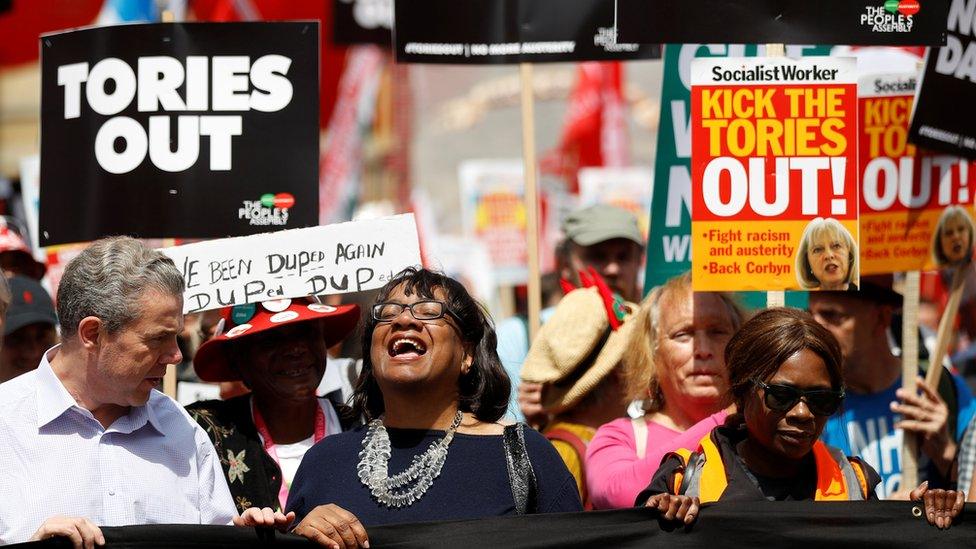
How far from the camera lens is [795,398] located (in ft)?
12.5

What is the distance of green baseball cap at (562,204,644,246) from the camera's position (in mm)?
6730

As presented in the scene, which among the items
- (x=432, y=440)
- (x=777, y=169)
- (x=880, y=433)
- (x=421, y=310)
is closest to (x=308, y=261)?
(x=421, y=310)

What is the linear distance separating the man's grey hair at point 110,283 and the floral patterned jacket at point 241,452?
0.81 meters

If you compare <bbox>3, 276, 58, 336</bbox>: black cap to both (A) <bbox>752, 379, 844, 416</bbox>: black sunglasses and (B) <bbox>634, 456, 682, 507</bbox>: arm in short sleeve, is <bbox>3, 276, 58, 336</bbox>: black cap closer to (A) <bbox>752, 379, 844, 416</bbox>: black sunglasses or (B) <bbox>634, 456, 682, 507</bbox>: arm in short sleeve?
(B) <bbox>634, 456, 682, 507</bbox>: arm in short sleeve

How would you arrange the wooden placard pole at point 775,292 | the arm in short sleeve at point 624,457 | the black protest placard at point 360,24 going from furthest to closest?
the black protest placard at point 360,24
the wooden placard pole at point 775,292
the arm in short sleeve at point 624,457

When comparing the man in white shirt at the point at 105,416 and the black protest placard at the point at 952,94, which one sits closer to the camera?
the man in white shirt at the point at 105,416

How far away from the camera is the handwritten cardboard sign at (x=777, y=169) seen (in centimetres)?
493

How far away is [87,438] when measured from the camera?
12.0 feet

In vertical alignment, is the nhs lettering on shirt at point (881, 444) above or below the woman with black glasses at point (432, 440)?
below

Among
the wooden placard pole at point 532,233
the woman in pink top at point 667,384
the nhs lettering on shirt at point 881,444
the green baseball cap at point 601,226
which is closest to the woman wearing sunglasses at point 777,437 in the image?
the woman in pink top at point 667,384

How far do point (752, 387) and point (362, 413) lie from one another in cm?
111

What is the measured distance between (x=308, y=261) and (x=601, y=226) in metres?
2.13

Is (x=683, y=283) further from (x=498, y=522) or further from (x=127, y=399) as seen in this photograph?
(x=127, y=399)

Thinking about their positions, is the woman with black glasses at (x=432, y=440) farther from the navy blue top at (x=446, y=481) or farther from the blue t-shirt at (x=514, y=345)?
the blue t-shirt at (x=514, y=345)
